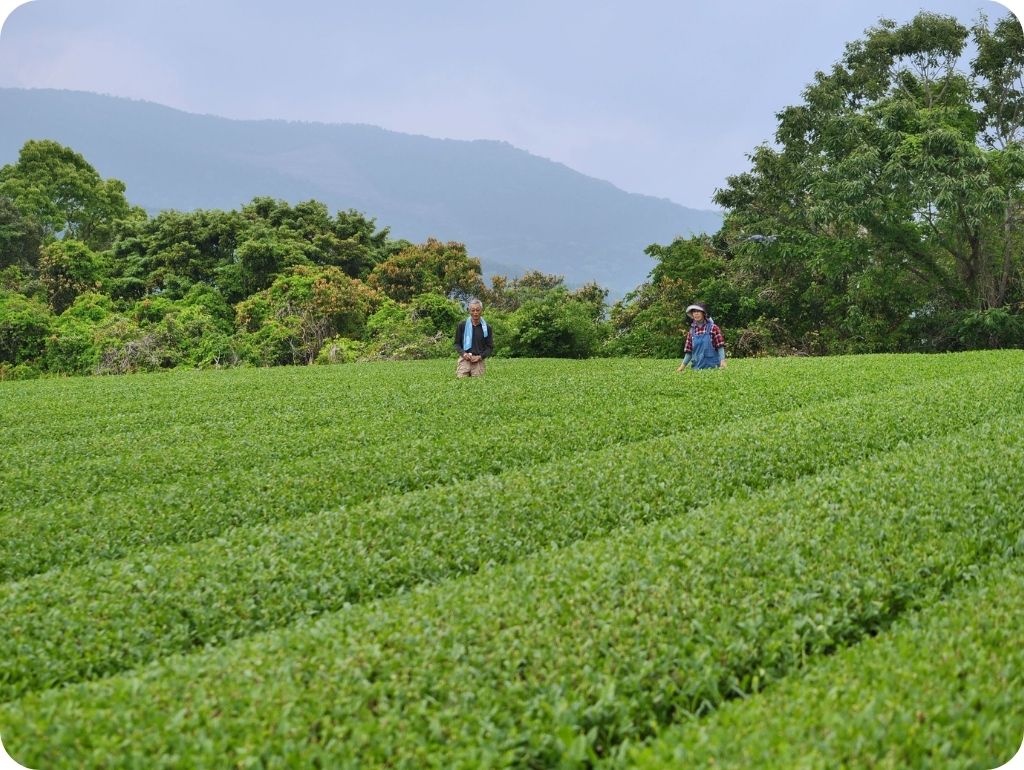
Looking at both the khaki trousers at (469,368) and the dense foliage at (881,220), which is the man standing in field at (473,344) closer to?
the khaki trousers at (469,368)

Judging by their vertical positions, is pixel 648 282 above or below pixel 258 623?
above

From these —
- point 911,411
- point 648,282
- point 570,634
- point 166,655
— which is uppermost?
point 648,282

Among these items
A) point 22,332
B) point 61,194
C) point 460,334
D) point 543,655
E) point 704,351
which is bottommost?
point 543,655

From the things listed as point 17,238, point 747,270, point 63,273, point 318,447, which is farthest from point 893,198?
point 17,238

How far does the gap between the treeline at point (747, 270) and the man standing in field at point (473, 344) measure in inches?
497

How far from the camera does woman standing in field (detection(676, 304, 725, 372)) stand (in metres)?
15.2

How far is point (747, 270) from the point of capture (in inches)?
1180

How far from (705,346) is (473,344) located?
4.43 m

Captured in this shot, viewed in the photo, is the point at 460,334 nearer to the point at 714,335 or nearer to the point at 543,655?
the point at 714,335

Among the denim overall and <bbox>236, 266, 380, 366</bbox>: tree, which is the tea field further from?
<bbox>236, 266, 380, 366</bbox>: tree

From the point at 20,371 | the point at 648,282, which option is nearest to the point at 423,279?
the point at 648,282

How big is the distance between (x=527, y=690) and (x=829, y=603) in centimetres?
198

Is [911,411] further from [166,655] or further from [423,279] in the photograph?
[423,279]

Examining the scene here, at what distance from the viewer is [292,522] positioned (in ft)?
23.2
